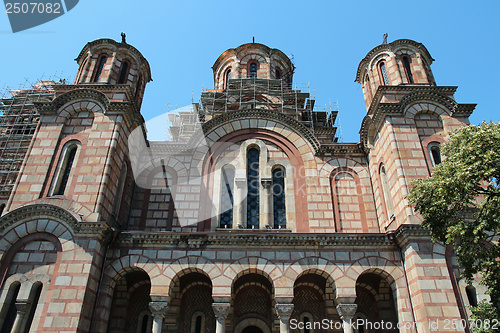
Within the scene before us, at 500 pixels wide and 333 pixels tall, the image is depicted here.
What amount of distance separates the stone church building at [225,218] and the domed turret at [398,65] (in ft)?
0.22

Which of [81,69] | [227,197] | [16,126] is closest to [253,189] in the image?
[227,197]

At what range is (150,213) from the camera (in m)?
15.5

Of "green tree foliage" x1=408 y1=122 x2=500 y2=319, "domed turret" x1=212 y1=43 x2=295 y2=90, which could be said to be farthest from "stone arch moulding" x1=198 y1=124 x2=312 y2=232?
"domed turret" x1=212 y1=43 x2=295 y2=90

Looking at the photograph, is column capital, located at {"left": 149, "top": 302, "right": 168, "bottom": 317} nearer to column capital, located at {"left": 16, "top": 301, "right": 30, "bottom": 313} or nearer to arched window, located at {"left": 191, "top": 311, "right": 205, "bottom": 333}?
arched window, located at {"left": 191, "top": 311, "right": 205, "bottom": 333}

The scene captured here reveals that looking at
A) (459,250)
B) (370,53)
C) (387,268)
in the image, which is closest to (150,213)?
(387,268)

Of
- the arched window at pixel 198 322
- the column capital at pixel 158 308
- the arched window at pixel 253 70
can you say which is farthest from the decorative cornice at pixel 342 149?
the arched window at pixel 253 70

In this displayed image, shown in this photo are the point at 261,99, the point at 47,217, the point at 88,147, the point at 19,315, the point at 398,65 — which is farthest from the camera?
the point at 261,99

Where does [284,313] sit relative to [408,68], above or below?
below

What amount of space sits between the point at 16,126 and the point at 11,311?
16227mm

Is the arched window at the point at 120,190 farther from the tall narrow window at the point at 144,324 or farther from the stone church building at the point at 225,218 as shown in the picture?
the tall narrow window at the point at 144,324

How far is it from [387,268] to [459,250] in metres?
2.85

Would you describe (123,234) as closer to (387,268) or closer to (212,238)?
(212,238)

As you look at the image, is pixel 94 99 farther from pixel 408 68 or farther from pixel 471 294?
pixel 471 294

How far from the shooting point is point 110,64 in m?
17.0
